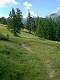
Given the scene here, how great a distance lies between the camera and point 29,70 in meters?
31.0

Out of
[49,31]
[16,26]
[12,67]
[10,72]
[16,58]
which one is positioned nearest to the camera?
[10,72]

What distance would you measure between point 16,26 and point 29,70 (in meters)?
77.3

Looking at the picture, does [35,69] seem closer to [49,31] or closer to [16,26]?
[16,26]

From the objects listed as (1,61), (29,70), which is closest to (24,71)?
(29,70)

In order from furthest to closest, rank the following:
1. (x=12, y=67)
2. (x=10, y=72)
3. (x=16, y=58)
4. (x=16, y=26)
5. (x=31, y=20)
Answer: (x=31, y=20) → (x=16, y=26) → (x=16, y=58) → (x=12, y=67) → (x=10, y=72)

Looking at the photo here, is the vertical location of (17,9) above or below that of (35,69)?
above

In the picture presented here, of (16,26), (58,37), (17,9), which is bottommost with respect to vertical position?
(58,37)

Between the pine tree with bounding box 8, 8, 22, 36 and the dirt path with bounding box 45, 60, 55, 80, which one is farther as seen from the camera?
the pine tree with bounding box 8, 8, 22, 36

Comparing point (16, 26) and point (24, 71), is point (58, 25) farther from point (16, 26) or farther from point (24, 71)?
point (24, 71)

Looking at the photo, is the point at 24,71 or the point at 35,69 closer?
the point at 24,71

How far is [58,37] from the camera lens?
5310 inches

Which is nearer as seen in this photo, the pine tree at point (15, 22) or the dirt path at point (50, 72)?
the dirt path at point (50, 72)

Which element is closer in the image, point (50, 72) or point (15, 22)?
point (50, 72)

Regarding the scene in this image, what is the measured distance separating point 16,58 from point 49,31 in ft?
309
